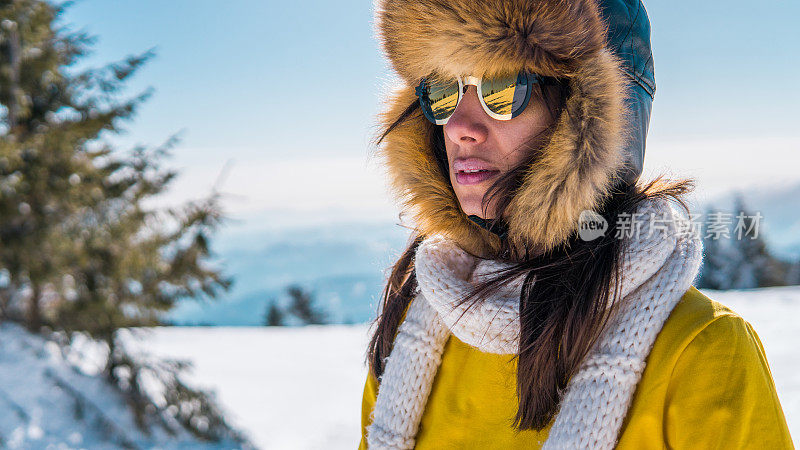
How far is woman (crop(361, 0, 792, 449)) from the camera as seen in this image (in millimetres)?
1163

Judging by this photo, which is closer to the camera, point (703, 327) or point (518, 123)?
point (703, 327)

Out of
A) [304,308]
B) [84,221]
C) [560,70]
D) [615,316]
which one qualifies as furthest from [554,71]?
[304,308]

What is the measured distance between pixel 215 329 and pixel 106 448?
14.8 feet

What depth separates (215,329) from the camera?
30.6 feet

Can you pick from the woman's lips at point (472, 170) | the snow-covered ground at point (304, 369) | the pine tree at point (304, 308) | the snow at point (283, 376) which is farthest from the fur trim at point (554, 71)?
the pine tree at point (304, 308)

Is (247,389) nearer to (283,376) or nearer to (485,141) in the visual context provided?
(283,376)

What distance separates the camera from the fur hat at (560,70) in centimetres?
130

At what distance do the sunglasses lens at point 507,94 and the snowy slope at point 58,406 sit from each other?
15.8 ft

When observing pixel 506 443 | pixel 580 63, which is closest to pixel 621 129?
pixel 580 63

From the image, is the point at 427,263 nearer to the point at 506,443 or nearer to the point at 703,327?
the point at 506,443

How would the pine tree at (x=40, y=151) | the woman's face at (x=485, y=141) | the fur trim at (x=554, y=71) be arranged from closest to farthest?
the fur trim at (x=554, y=71) < the woman's face at (x=485, y=141) < the pine tree at (x=40, y=151)

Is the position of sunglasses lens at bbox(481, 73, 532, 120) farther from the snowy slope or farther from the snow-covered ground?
the snowy slope

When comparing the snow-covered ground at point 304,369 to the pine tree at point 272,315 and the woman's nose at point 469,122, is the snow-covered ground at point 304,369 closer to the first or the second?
the woman's nose at point 469,122

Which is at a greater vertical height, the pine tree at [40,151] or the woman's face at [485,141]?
the woman's face at [485,141]
